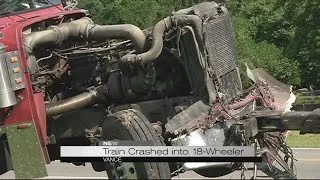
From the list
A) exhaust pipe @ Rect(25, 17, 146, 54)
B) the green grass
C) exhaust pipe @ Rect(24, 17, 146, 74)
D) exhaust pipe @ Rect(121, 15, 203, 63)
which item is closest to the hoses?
exhaust pipe @ Rect(24, 17, 146, 74)

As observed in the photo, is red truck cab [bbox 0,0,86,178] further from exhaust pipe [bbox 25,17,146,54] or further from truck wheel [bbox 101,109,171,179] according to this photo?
truck wheel [bbox 101,109,171,179]

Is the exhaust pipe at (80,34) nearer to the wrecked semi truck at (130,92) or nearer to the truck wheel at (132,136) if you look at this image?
the wrecked semi truck at (130,92)

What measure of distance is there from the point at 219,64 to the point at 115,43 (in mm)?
1362

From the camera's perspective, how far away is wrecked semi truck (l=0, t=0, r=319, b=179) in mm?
6852

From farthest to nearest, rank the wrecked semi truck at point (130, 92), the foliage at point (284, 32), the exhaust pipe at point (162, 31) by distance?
the foliage at point (284, 32) < the exhaust pipe at point (162, 31) < the wrecked semi truck at point (130, 92)

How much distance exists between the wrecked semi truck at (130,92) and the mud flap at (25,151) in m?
0.01

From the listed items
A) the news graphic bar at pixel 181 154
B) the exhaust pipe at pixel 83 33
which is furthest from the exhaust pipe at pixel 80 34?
the news graphic bar at pixel 181 154

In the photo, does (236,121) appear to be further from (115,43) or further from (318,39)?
(318,39)

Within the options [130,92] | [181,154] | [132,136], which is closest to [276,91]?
[130,92]

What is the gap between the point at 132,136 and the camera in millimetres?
6688

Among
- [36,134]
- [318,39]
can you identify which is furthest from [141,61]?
[318,39]

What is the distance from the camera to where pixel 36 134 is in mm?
7066

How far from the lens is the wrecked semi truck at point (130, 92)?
685 centimetres

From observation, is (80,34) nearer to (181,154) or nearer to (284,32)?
(181,154)
